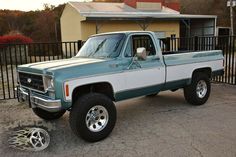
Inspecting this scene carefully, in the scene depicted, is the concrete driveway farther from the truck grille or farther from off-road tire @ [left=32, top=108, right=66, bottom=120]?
the truck grille

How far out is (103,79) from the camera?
16.5ft

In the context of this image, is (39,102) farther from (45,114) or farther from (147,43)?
(147,43)

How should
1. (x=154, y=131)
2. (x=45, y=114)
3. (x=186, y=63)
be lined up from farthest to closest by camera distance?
(x=186, y=63) → (x=45, y=114) → (x=154, y=131)

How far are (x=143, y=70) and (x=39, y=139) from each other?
8.21 ft

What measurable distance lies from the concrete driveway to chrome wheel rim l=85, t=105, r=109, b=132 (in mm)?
284

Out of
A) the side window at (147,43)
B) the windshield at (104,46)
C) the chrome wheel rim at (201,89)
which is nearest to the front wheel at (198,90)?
the chrome wheel rim at (201,89)

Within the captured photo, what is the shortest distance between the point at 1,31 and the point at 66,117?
135 feet

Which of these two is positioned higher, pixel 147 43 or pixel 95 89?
pixel 147 43

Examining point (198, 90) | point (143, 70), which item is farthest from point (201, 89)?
point (143, 70)

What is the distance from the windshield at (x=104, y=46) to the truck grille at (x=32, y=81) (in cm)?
134

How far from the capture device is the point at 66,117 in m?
6.53

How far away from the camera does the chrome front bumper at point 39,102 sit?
179 inches

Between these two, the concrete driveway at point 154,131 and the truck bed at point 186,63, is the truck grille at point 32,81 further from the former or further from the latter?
the truck bed at point 186,63

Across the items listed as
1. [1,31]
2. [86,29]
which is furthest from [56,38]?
[86,29]
